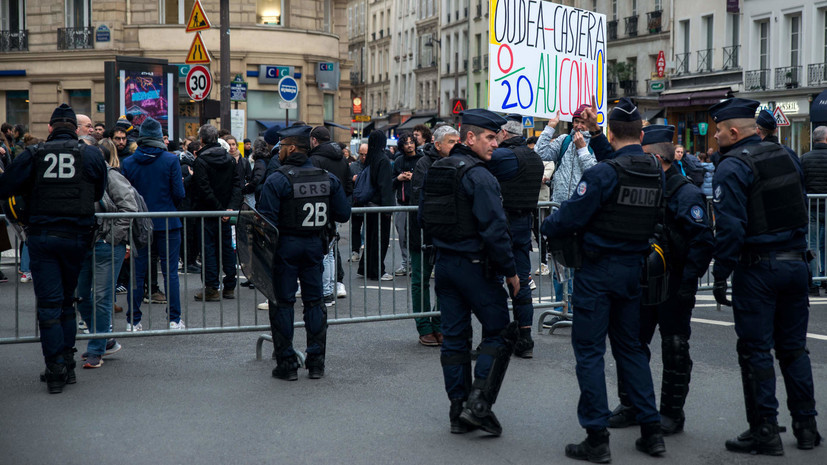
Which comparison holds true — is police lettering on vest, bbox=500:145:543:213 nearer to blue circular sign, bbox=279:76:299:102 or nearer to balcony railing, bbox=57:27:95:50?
blue circular sign, bbox=279:76:299:102

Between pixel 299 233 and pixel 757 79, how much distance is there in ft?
117

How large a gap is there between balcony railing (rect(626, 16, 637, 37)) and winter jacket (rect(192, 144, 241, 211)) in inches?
1546

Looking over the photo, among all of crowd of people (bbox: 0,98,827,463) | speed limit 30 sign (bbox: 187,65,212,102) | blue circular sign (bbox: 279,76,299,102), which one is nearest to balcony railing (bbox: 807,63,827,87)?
blue circular sign (bbox: 279,76,299,102)

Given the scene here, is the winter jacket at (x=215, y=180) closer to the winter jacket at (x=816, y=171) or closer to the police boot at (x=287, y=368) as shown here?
the police boot at (x=287, y=368)

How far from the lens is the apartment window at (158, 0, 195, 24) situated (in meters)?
36.9

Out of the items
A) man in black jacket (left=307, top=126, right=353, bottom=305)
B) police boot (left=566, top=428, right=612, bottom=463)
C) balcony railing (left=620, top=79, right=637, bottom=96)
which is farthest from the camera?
balcony railing (left=620, top=79, right=637, bottom=96)

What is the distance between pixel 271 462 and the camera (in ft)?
18.6

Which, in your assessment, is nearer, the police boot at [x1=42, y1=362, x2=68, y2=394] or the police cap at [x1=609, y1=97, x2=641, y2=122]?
the police cap at [x1=609, y1=97, x2=641, y2=122]

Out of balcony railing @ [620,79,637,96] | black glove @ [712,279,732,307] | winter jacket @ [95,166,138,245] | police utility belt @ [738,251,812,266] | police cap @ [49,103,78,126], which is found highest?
balcony railing @ [620,79,637,96]

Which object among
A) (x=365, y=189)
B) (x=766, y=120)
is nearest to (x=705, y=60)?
(x=365, y=189)

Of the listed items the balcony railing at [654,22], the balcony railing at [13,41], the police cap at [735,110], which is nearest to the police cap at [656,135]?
the police cap at [735,110]

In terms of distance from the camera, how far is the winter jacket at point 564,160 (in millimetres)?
9492

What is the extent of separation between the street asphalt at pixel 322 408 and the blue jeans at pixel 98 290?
0.35 metres

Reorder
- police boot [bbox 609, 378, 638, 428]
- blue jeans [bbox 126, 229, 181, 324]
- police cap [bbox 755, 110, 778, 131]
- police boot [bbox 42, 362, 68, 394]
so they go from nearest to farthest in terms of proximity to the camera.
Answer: police boot [bbox 609, 378, 638, 428], police cap [bbox 755, 110, 778, 131], police boot [bbox 42, 362, 68, 394], blue jeans [bbox 126, 229, 181, 324]
